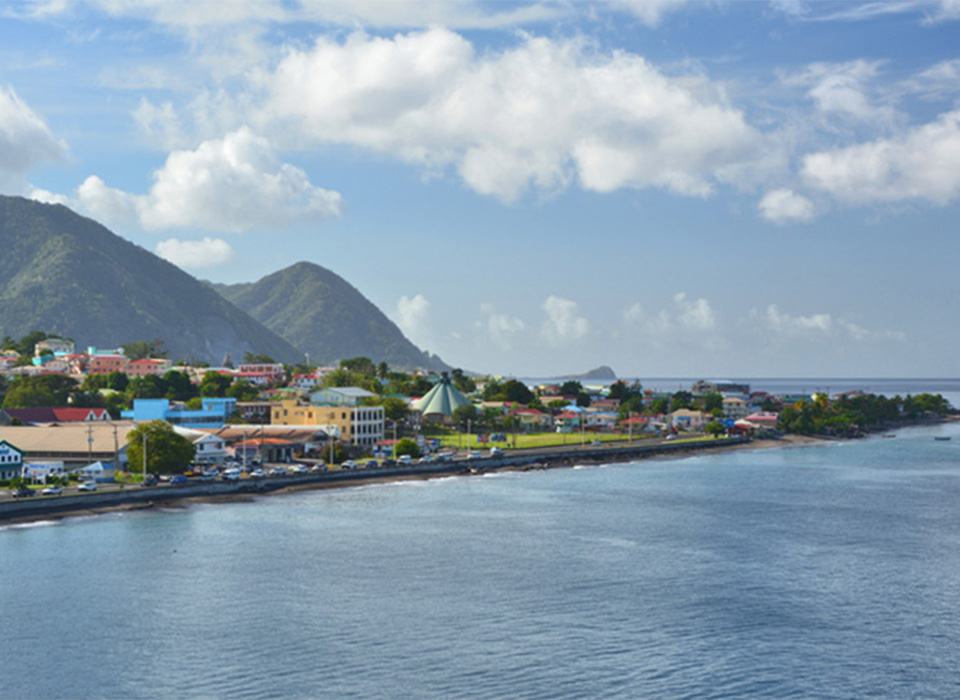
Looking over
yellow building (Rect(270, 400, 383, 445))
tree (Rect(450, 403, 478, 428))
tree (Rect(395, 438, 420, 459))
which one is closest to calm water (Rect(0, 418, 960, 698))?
tree (Rect(395, 438, 420, 459))

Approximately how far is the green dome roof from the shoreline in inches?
1343

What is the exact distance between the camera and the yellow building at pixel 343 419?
388 feet

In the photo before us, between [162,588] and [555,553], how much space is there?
69.3 feet

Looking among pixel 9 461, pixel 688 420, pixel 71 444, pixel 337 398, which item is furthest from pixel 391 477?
pixel 688 420

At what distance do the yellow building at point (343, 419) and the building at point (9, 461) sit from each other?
40.3 metres

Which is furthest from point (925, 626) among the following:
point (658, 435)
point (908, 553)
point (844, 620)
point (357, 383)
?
point (357, 383)

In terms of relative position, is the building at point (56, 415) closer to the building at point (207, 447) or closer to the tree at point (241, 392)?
the building at point (207, 447)

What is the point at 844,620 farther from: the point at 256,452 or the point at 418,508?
the point at 256,452

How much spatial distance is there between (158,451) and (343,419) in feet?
120

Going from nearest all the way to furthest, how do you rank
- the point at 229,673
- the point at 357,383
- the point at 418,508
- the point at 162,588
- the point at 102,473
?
the point at 229,673, the point at 162,588, the point at 418,508, the point at 102,473, the point at 357,383

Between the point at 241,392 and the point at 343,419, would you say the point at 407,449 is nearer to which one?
the point at 343,419

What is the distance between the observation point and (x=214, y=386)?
530 ft

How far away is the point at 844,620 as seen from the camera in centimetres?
4191

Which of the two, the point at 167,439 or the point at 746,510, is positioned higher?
the point at 167,439
